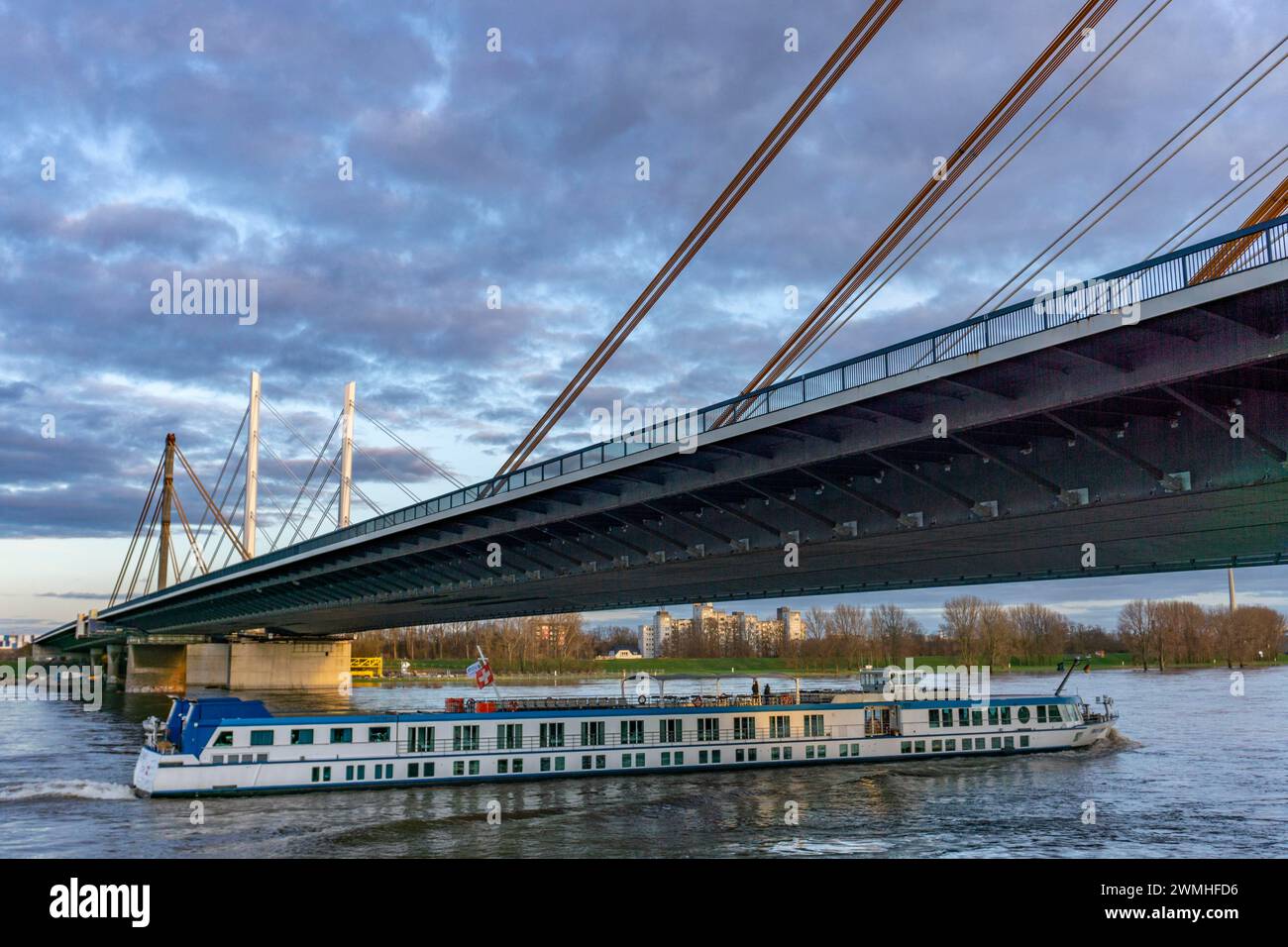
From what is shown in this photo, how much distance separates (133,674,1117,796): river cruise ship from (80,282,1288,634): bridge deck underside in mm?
5608

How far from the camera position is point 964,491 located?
1101 inches

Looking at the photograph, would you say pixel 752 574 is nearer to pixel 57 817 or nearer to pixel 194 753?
pixel 194 753

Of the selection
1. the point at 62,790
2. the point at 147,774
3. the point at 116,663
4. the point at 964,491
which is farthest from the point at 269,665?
the point at 964,491

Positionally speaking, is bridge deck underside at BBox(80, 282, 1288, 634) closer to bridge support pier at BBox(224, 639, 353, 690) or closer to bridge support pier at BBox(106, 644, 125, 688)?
bridge support pier at BBox(224, 639, 353, 690)

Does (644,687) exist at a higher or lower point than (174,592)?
lower

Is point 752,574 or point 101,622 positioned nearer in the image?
point 752,574

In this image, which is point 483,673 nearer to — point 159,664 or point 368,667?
point 159,664

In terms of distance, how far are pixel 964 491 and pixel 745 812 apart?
12.5 meters

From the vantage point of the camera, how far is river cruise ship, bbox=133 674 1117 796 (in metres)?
37.3

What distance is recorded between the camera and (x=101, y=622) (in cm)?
10962

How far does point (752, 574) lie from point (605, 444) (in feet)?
41.8

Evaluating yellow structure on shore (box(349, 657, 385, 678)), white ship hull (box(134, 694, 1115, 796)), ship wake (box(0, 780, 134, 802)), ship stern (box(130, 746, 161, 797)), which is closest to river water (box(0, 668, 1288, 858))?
ship wake (box(0, 780, 134, 802))
